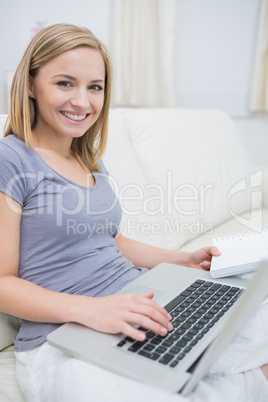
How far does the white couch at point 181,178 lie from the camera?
4.87 ft

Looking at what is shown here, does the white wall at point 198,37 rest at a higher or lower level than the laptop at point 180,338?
higher

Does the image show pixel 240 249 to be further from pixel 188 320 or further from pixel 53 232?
pixel 53 232

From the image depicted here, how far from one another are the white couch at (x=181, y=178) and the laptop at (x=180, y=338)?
0.54m

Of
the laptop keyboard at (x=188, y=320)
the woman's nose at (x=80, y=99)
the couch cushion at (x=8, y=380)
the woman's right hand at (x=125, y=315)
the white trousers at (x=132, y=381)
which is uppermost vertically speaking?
the woman's nose at (x=80, y=99)

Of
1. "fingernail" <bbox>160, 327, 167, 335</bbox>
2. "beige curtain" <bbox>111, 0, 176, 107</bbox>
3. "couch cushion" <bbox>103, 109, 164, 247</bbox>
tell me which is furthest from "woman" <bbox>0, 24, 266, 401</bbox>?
"beige curtain" <bbox>111, 0, 176, 107</bbox>

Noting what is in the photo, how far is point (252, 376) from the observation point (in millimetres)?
775

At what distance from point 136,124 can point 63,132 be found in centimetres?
64

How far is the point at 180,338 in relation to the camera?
72 cm

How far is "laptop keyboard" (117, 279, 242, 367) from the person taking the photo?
68 cm

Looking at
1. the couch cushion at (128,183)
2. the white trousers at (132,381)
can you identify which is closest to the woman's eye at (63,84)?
the couch cushion at (128,183)

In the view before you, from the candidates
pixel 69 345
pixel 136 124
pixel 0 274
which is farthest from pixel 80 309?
pixel 136 124

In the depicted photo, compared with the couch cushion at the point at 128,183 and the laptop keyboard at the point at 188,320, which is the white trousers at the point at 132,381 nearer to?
the laptop keyboard at the point at 188,320

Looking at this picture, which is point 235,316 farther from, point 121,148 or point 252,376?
point 121,148

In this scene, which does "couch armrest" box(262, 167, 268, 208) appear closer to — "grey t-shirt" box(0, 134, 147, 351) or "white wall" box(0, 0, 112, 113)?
"grey t-shirt" box(0, 134, 147, 351)
